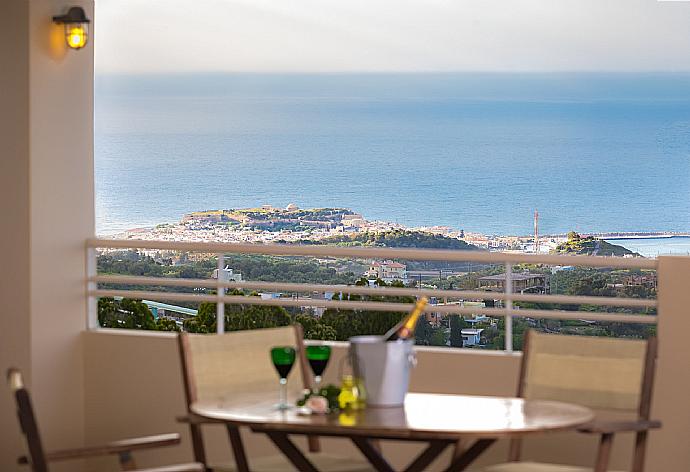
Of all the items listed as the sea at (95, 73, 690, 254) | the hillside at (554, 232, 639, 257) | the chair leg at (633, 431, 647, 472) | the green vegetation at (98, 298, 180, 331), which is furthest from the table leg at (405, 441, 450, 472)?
the hillside at (554, 232, 639, 257)

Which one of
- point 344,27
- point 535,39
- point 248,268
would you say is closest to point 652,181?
point 535,39

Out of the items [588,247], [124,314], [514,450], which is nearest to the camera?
[514,450]

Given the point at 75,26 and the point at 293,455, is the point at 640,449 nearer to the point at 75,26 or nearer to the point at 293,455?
the point at 293,455

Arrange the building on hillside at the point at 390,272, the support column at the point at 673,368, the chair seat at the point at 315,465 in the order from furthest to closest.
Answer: the building on hillside at the point at 390,272 → the support column at the point at 673,368 → the chair seat at the point at 315,465

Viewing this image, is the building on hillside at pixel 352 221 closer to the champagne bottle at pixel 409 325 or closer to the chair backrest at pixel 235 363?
the chair backrest at pixel 235 363

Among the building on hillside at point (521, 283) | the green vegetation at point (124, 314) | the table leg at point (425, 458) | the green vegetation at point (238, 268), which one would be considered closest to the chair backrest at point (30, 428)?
the table leg at point (425, 458)

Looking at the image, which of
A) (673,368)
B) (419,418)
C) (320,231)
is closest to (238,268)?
(320,231)
